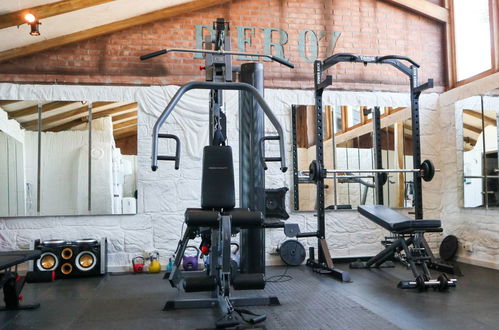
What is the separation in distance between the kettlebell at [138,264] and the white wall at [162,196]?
0.23 feet

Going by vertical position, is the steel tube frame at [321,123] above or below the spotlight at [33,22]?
below

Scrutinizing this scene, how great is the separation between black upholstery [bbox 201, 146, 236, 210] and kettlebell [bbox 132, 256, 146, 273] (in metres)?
1.92

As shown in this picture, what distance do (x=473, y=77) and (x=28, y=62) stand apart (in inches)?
184

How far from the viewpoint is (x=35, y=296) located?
144 inches

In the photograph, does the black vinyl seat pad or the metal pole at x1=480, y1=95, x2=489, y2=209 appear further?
the metal pole at x1=480, y1=95, x2=489, y2=209

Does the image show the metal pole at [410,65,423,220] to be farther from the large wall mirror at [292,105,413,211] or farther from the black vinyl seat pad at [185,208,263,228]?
the black vinyl seat pad at [185,208,263,228]

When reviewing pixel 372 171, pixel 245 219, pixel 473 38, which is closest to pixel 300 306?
pixel 245 219

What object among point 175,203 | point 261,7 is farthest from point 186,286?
point 261,7

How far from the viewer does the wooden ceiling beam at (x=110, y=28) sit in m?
4.73

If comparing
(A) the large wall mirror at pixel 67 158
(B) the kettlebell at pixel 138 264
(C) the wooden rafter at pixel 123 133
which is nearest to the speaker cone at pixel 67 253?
(A) the large wall mirror at pixel 67 158

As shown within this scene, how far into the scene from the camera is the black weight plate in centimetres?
502

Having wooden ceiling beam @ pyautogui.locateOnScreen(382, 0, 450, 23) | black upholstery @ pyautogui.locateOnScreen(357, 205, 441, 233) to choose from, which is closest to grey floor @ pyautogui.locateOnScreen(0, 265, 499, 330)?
black upholstery @ pyautogui.locateOnScreen(357, 205, 441, 233)

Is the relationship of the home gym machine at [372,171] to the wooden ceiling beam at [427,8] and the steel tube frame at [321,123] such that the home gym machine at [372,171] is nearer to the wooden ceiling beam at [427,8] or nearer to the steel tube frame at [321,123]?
the steel tube frame at [321,123]

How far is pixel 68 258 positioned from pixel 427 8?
15.6 ft
